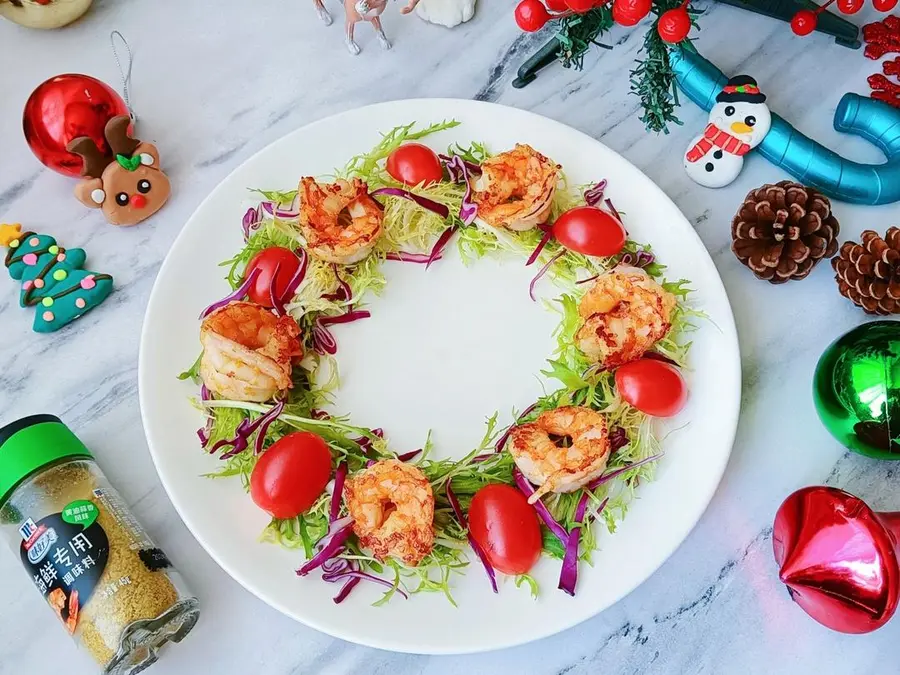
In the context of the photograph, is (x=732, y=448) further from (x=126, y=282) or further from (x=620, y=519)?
(x=126, y=282)

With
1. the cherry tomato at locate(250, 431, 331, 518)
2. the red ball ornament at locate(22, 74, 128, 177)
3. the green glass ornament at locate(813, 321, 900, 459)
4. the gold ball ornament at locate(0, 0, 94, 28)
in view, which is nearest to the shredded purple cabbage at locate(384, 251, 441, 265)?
the cherry tomato at locate(250, 431, 331, 518)

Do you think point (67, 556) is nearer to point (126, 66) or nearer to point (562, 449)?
point (562, 449)

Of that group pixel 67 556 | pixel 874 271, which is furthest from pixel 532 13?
pixel 67 556

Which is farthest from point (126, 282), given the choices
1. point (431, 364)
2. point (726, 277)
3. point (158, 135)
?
point (726, 277)

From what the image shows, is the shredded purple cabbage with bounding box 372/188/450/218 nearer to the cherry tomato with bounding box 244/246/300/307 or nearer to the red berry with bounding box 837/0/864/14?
the cherry tomato with bounding box 244/246/300/307

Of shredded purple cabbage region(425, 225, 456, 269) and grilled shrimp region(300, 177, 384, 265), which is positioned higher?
grilled shrimp region(300, 177, 384, 265)

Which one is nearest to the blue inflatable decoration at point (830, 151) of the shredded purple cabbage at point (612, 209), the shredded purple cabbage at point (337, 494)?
the shredded purple cabbage at point (612, 209)
